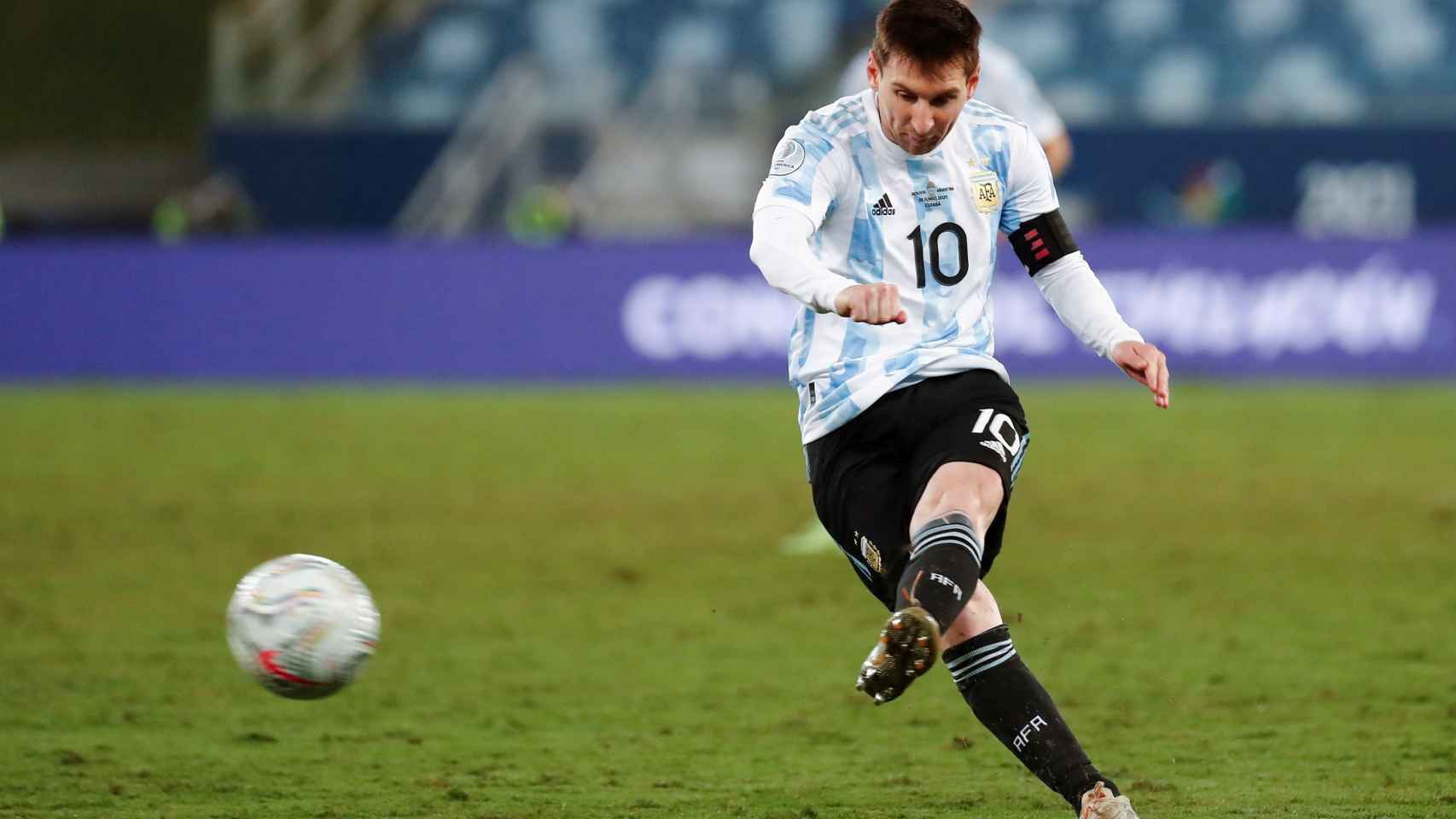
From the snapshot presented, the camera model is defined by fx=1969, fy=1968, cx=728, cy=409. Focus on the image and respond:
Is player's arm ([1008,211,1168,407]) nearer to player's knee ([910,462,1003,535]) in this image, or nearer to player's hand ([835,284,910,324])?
player's knee ([910,462,1003,535])

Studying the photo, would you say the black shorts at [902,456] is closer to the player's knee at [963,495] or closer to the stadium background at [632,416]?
the player's knee at [963,495]

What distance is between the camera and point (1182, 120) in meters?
22.9

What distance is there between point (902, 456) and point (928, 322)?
0.33m

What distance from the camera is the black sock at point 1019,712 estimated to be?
177 inches

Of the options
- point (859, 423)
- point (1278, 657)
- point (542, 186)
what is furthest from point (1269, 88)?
point (859, 423)

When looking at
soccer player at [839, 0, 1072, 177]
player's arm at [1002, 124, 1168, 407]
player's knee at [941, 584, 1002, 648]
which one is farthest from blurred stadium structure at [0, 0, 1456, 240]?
player's knee at [941, 584, 1002, 648]

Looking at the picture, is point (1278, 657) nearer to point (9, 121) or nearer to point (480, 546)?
point (480, 546)

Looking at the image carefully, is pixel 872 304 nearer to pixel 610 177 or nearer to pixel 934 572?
pixel 934 572

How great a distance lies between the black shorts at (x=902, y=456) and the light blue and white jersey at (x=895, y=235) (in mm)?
50

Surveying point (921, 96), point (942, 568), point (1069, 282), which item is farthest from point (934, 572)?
point (921, 96)

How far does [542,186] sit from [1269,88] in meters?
9.05

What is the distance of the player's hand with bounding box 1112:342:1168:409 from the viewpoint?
464 centimetres

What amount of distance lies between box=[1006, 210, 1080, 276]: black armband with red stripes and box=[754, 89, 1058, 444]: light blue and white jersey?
102 mm

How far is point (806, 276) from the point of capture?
4492 mm
